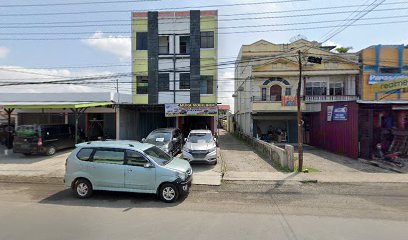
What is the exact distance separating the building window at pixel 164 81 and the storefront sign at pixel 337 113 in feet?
41.5

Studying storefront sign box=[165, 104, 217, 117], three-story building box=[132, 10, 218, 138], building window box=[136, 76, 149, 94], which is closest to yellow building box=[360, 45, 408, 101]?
three-story building box=[132, 10, 218, 138]

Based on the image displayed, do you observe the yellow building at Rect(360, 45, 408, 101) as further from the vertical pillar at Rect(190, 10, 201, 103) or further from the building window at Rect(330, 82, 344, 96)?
the vertical pillar at Rect(190, 10, 201, 103)

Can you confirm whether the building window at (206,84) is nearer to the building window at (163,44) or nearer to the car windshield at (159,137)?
the building window at (163,44)

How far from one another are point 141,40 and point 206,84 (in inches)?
266

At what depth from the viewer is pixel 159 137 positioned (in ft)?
50.4

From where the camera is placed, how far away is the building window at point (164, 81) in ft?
77.8

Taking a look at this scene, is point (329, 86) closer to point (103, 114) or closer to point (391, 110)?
point (391, 110)

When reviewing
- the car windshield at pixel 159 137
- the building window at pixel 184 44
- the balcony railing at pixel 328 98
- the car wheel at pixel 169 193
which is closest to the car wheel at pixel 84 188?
the car wheel at pixel 169 193

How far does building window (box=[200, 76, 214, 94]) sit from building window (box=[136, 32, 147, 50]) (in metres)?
5.74

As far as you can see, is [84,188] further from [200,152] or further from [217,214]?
[200,152]

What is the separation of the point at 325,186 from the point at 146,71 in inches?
697

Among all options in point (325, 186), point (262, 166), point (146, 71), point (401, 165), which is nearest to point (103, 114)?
point (146, 71)

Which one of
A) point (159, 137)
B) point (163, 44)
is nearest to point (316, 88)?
point (163, 44)

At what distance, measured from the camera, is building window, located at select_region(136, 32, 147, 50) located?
23.9 meters
